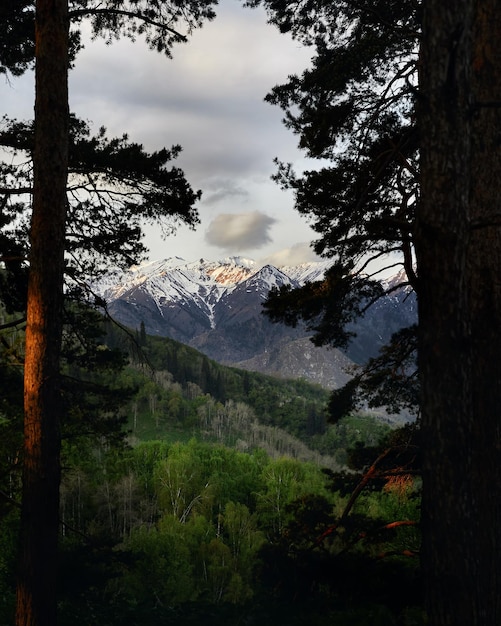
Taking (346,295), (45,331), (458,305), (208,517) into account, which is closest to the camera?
(458,305)

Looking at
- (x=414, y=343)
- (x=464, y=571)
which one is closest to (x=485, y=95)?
(x=414, y=343)

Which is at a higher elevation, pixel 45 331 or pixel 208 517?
pixel 45 331

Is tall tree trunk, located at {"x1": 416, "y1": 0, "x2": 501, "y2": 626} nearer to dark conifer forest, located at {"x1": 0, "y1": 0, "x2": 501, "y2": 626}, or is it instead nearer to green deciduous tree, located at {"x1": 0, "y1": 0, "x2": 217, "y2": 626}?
dark conifer forest, located at {"x1": 0, "y1": 0, "x2": 501, "y2": 626}

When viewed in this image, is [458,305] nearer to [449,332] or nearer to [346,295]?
Result: [449,332]

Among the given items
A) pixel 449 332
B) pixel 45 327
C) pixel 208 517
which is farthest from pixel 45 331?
pixel 208 517

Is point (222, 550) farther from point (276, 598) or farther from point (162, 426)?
point (162, 426)

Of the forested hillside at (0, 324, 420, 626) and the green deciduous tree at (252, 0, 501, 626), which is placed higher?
the green deciduous tree at (252, 0, 501, 626)

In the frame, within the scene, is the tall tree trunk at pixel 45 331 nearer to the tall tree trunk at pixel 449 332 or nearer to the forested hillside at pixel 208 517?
the forested hillside at pixel 208 517

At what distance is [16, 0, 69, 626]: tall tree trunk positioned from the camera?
520cm

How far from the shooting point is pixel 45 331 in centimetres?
546

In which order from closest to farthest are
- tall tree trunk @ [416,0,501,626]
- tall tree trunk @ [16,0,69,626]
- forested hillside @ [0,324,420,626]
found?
1. tall tree trunk @ [416,0,501,626]
2. tall tree trunk @ [16,0,69,626]
3. forested hillside @ [0,324,420,626]

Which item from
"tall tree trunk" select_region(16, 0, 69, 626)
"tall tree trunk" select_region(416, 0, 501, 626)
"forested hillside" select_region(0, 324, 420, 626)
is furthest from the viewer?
"forested hillside" select_region(0, 324, 420, 626)

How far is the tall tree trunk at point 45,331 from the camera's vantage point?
5.20 m

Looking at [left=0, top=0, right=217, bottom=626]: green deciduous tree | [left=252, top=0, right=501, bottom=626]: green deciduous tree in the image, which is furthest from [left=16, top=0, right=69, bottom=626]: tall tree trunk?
[left=252, top=0, right=501, bottom=626]: green deciduous tree
